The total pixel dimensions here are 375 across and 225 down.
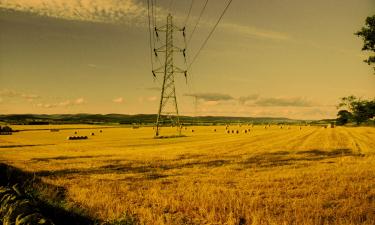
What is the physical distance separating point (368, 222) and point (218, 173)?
991 cm

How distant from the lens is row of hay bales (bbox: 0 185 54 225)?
21.7 ft

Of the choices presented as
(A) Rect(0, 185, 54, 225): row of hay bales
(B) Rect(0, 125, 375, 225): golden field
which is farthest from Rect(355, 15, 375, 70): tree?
(A) Rect(0, 185, 54, 225): row of hay bales

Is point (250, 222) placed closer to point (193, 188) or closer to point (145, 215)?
point (145, 215)

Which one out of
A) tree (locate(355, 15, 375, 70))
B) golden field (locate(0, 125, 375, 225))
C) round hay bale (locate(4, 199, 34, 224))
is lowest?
golden field (locate(0, 125, 375, 225))

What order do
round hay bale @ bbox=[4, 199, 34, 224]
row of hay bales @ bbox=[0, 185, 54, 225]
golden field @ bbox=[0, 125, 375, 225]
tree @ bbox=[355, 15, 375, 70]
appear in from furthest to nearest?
tree @ bbox=[355, 15, 375, 70] → golden field @ bbox=[0, 125, 375, 225] → round hay bale @ bbox=[4, 199, 34, 224] → row of hay bales @ bbox=[0, 185, 54, 225]

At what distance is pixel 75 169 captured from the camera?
21844 mm

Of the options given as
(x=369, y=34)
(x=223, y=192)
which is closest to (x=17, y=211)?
(x=223, y=192)

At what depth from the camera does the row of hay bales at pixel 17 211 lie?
6617 mm

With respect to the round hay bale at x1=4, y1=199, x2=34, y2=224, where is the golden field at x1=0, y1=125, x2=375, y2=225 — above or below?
below

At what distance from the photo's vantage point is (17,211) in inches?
288

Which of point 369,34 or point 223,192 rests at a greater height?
point 369,34

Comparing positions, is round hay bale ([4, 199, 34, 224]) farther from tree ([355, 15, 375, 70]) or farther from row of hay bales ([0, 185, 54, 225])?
tree ([355, 15, 375, 70])

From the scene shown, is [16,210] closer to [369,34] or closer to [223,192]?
[223,192]

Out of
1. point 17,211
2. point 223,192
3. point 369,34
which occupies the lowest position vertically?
point 223,192
